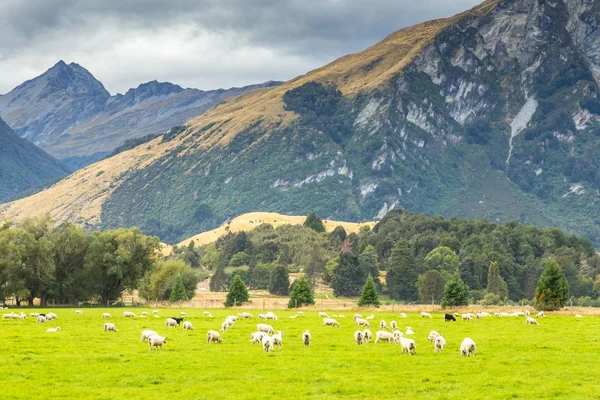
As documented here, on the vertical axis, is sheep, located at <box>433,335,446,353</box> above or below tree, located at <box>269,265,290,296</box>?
below

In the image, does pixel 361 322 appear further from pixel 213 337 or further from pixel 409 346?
pixel 409 346

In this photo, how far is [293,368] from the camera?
1545 inches

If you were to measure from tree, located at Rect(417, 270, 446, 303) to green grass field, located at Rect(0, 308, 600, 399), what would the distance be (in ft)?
337

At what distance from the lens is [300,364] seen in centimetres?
4047

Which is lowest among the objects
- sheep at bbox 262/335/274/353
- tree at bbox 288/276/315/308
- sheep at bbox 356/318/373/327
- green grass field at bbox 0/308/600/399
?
green grass field at bbox 0/308/600/399

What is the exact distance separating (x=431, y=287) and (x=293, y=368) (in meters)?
124

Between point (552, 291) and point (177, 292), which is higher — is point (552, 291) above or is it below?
above

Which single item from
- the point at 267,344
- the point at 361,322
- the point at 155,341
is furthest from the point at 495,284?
the point at 155,341

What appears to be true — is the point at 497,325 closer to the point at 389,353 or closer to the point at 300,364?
the point at 389,353

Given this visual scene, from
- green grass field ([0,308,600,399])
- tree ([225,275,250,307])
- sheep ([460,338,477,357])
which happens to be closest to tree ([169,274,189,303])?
tree ([225,275,250,307])

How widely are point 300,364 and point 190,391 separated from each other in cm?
848

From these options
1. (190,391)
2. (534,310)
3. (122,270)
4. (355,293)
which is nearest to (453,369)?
(190,391)

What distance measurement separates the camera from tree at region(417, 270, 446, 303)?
159 meters

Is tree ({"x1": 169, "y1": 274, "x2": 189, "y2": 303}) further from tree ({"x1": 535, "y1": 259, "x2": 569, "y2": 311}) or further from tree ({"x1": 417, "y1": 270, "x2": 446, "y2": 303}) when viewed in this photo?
tree ({"x1": 417, "y1": 270, "x2": 446, "y2": 303})
